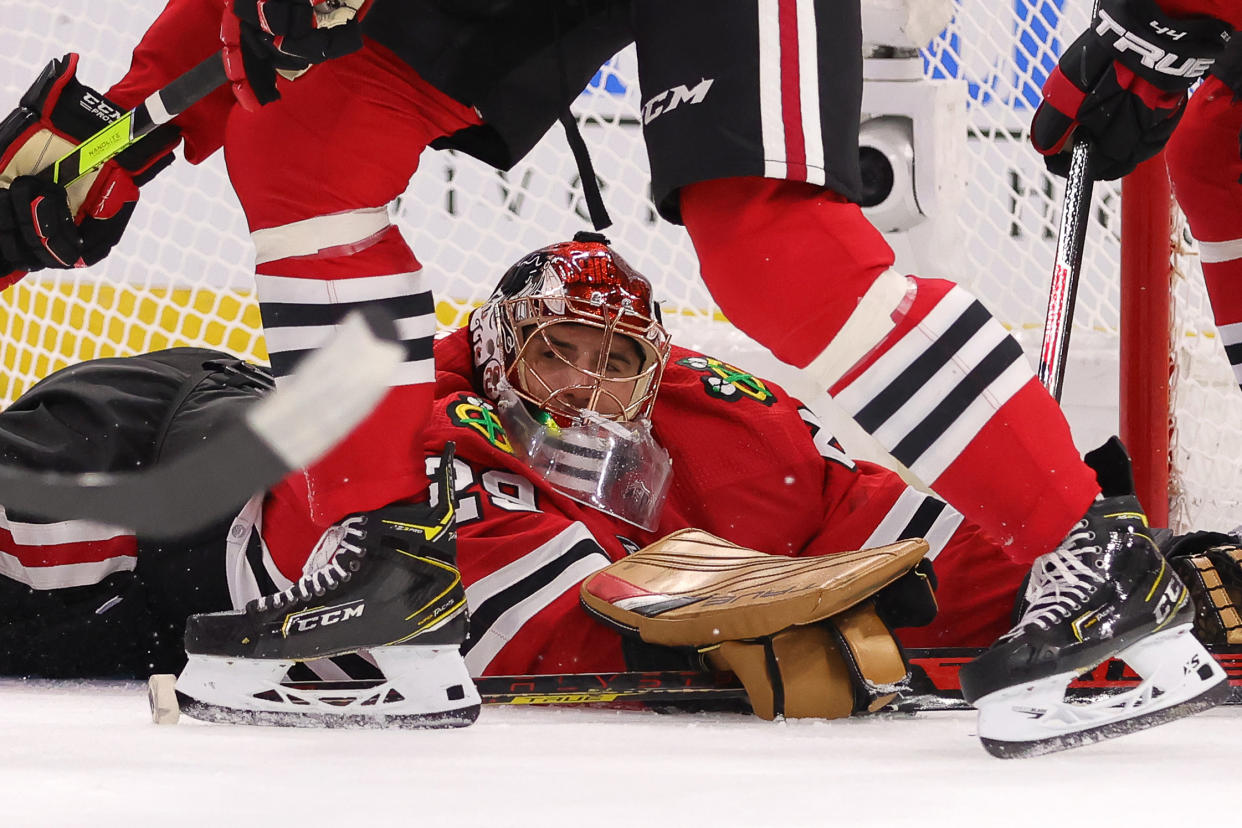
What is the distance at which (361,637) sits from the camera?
49.4 inches

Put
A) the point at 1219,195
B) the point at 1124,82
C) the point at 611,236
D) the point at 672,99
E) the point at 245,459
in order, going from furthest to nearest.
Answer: the point at 611,236
the point at 1219,195
the point at 1124,82
the point at 245,459
the point at 672,99

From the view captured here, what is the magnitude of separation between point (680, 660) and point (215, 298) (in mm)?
1740

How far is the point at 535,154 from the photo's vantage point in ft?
9.86

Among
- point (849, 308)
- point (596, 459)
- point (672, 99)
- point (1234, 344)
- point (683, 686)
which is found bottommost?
point (683, 686)

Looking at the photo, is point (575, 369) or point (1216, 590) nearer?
point (1216, 590)

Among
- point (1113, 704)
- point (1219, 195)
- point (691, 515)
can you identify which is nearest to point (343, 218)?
point (1113, 704)

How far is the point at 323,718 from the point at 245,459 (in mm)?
332

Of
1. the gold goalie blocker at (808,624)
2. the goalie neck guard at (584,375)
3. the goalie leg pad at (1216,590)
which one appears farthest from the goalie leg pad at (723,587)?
the goalie leg pad at (1216,590)

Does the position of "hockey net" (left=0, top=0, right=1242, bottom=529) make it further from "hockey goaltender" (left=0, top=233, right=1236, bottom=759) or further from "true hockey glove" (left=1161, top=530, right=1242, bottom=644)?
"true hockey glove" (left=1161, top=530, right=1242, bottom=644)

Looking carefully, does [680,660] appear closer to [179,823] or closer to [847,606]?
[847,606]

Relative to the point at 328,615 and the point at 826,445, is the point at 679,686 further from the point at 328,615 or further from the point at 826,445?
the point at 826,445

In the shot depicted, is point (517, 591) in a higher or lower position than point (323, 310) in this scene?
lower

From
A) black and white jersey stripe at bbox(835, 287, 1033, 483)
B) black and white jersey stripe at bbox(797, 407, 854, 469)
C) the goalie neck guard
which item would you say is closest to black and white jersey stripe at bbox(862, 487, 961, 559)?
black and white jersey stripe at bbox(797, 407, 854, 469)

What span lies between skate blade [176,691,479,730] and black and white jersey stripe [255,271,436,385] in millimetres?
312
